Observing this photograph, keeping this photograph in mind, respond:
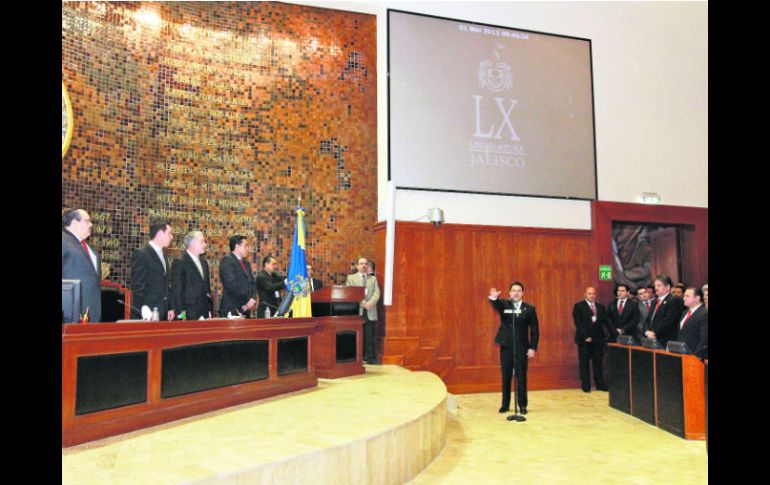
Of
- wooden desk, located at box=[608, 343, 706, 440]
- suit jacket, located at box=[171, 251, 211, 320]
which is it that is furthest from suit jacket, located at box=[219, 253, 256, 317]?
wooden desk, located at box=[608, 343, 706, 440]

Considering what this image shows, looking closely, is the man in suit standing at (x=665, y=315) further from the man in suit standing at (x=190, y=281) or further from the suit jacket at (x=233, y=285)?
the man in suit standing at (x=190, y=281)

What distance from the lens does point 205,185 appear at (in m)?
7.52

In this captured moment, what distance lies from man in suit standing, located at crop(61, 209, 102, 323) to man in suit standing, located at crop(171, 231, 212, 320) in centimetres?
102

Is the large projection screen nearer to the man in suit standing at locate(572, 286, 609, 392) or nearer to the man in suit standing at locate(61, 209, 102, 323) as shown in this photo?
the man in suit standing at locate(572, 286, 609, 392)

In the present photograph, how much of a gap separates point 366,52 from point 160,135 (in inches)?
122

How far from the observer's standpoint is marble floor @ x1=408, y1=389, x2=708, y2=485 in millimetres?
3850

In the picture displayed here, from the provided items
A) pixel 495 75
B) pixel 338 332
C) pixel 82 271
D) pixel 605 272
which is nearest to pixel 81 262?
pixel 82 271

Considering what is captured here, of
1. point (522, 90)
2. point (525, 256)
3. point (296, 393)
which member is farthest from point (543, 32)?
point (296, 393)

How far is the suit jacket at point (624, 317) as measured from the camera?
752 cm

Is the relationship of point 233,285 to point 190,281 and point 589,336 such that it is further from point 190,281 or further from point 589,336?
point 589,336

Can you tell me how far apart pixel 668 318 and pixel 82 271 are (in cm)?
538

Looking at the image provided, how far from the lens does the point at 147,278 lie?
421 centimetres

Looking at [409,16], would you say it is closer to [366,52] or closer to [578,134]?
[366,52]

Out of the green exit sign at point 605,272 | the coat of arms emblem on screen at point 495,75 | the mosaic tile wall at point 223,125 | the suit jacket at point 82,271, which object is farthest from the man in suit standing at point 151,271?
the green exit sign at point 605,272
